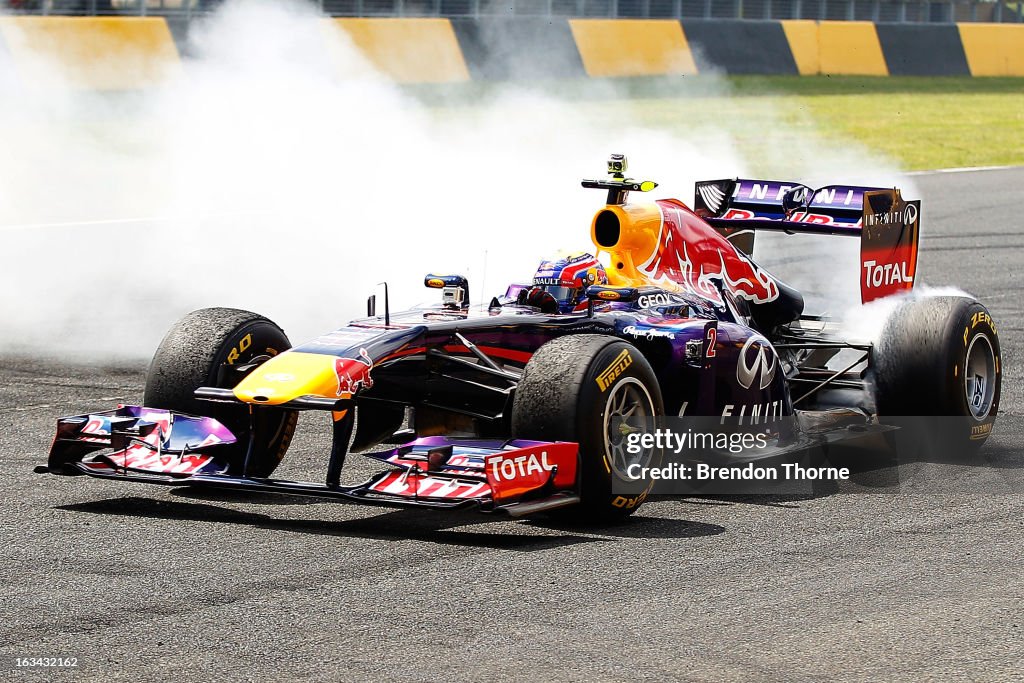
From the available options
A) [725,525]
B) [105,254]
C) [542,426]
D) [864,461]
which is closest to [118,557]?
[542,426]

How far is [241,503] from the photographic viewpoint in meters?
6.70

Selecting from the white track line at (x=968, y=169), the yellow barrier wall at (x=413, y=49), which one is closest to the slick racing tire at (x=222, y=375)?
the yellow barrier wall at (x=413, y=49)

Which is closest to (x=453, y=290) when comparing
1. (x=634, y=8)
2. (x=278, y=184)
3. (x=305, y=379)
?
(x=305, y=379)

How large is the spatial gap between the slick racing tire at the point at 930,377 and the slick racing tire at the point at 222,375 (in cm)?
280

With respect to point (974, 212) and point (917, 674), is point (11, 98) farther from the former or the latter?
point (917, 674)

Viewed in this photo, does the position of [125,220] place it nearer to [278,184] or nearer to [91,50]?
[278,184]

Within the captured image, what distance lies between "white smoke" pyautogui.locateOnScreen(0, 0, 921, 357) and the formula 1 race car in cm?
300

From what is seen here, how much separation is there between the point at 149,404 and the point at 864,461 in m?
3.22

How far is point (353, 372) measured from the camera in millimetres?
6273

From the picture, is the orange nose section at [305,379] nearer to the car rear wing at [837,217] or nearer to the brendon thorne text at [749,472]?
the brendon thorne text at [749,472]

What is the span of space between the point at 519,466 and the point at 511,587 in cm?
66

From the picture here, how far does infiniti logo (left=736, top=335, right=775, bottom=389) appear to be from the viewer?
726 cm

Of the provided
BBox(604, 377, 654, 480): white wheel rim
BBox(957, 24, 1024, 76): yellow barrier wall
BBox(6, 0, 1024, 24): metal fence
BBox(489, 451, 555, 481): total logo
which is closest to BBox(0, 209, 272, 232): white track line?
BBox(6, 0, 1024, 24): metal fence

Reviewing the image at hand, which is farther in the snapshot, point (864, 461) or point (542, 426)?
point (864, 461)
